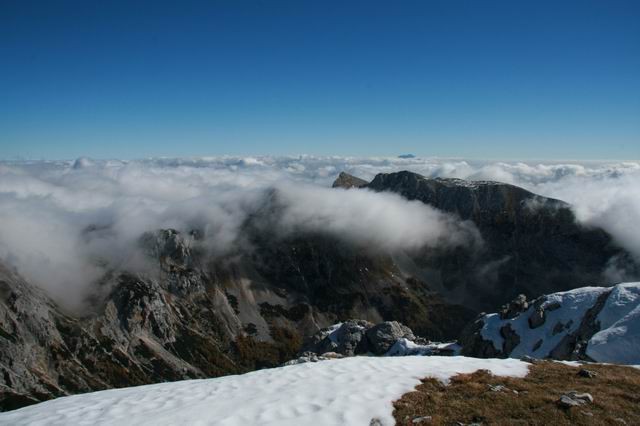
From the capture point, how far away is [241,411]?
22984 millimetres

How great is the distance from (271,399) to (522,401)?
14.5 metres

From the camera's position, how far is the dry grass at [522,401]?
20469 millimetres

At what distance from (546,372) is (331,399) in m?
17.7

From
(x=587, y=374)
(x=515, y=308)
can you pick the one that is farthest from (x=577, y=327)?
(x=587, y=374)

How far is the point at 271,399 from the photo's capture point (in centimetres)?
2475

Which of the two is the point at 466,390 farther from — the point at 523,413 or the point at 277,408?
the point at 277,408

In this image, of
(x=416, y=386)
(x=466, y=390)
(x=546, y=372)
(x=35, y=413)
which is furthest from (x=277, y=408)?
(x=546, y=372)

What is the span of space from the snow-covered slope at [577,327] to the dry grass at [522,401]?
144 ft

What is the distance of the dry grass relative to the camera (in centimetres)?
2047

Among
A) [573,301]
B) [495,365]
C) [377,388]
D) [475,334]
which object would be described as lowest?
[475,334]

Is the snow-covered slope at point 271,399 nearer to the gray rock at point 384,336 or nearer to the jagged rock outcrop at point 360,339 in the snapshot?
the jagged rock outcrop at point 360,339

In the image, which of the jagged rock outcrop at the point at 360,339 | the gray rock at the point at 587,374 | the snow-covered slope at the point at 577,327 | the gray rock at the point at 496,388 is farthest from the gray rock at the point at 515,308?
the gray rock at the point at 496,388

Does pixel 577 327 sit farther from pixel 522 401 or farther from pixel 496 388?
pixel 522 401

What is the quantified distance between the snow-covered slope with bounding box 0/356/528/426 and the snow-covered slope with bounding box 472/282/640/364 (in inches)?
1761
